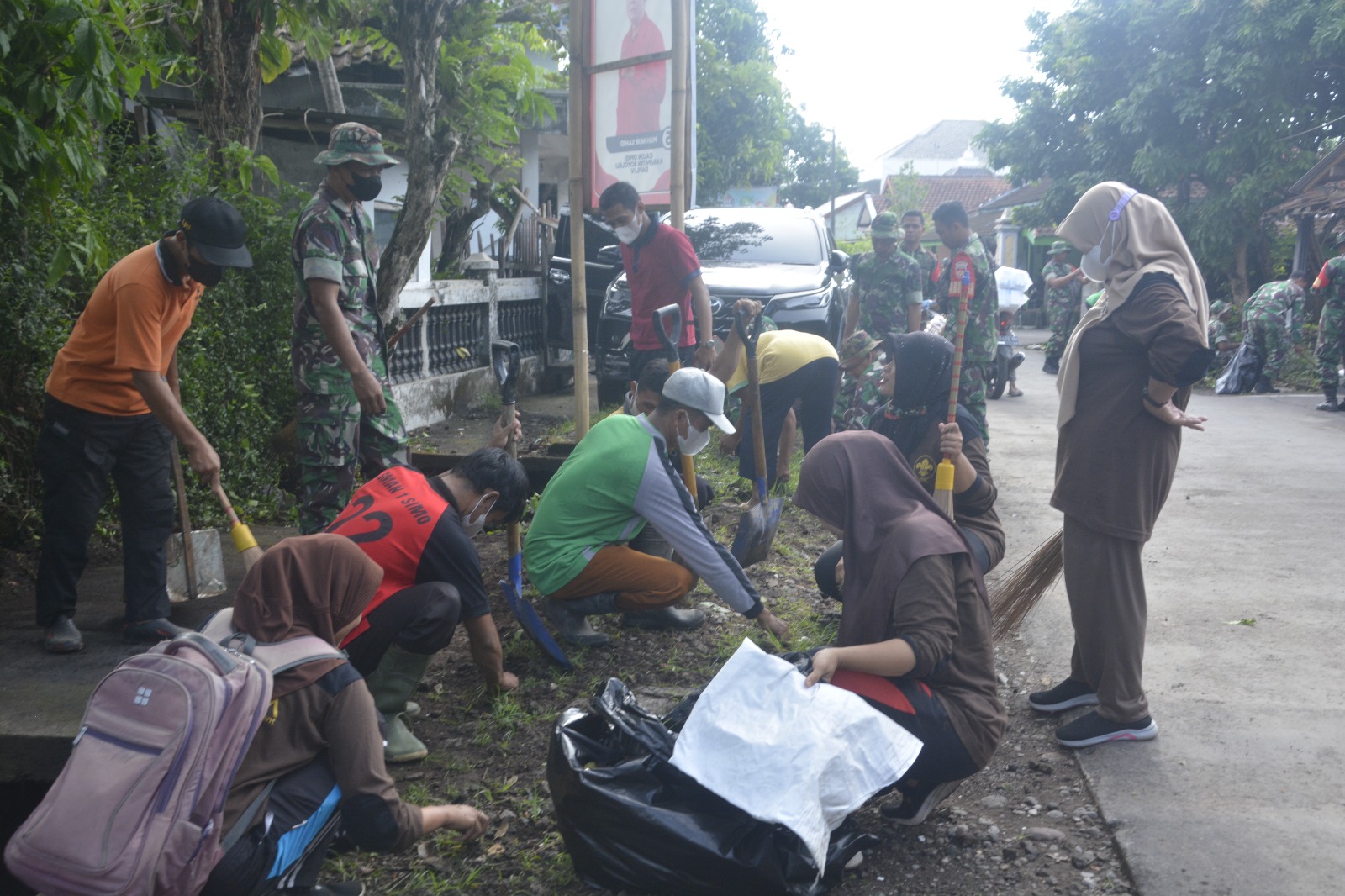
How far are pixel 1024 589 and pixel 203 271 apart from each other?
3432mm

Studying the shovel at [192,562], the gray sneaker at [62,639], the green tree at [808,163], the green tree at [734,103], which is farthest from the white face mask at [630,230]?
the green tree at [808,163]

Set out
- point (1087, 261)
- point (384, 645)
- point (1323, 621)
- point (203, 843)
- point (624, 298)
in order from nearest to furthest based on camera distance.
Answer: point (203, 843) < point (384, 645) < point (1087, 261) < point (1323, 621) < point (624, 298)

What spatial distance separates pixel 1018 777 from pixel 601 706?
155cm

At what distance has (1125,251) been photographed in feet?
11.9

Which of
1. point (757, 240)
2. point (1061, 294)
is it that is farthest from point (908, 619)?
point (1061, 294)

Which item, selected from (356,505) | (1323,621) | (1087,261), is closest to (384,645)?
(356,505)

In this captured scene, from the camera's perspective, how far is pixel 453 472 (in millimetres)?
3539

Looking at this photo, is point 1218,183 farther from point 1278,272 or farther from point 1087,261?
point 1087,261

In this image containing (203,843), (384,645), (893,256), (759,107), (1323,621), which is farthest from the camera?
(759,107)

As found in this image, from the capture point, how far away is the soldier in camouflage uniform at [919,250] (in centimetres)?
792

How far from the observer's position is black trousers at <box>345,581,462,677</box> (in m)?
3.29

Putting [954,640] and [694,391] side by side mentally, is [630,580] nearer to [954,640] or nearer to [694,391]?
[694,391]

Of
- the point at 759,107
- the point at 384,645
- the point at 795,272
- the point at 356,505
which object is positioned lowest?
the point at 384,645

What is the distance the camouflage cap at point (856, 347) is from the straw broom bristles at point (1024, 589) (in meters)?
2.68
